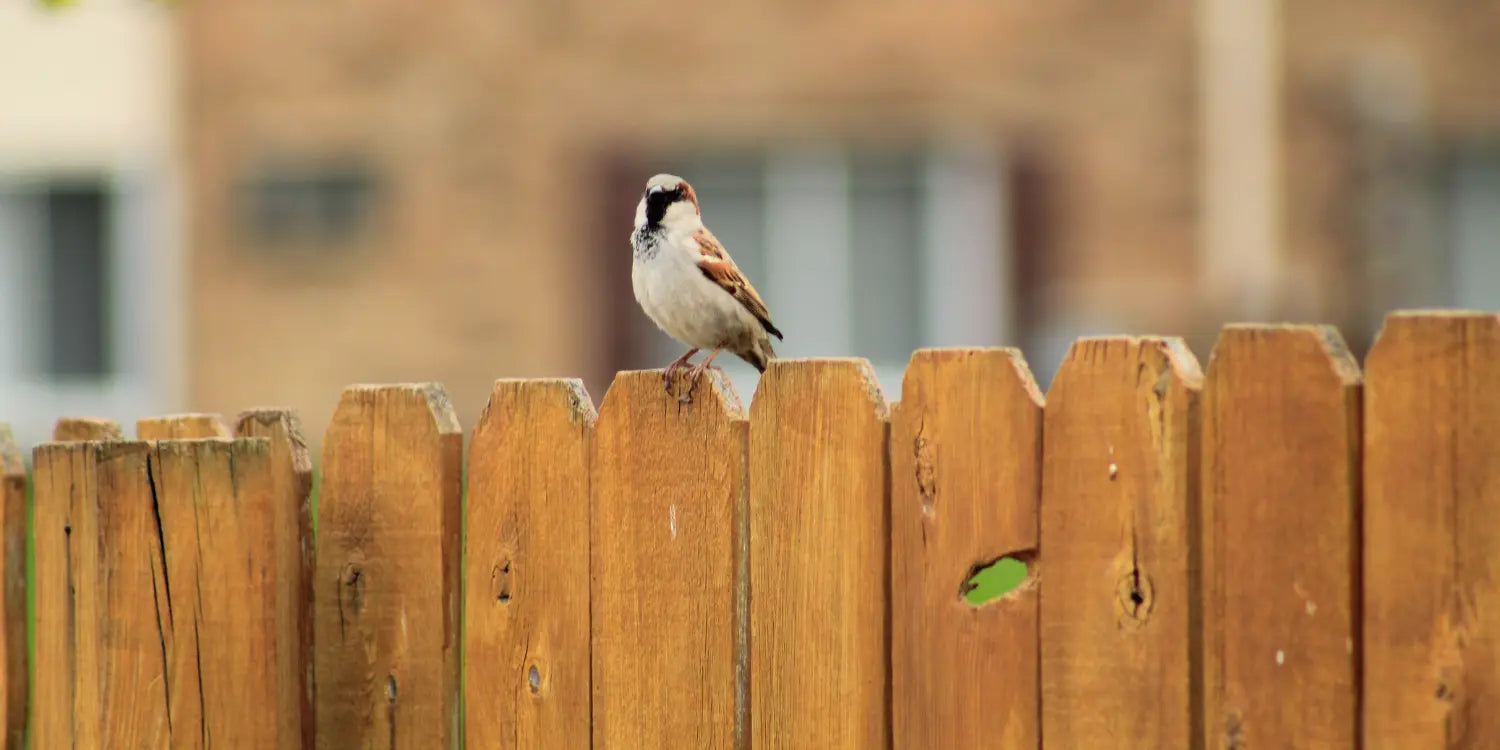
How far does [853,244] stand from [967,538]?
40.3 ft

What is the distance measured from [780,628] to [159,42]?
13.8 meters

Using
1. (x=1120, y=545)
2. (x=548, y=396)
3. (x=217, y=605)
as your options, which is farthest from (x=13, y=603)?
(x=1120, y=545)

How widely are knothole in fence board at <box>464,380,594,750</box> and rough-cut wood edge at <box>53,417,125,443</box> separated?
73 centimetres

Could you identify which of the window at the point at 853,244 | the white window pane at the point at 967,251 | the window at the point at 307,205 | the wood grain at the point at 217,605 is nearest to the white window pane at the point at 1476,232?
the white window pane at the point at 967,251

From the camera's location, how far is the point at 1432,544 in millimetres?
2352

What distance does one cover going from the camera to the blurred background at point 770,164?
14000 mm

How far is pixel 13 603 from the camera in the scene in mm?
3010

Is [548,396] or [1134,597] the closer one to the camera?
[1134,597]

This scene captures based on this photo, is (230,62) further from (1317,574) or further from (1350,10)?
(1317,574)

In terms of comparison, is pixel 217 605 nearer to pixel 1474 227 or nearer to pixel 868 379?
pixel 868 379

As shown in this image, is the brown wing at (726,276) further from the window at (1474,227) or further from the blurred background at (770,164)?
the window at (1474,227)

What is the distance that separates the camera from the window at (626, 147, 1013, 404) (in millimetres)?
14539

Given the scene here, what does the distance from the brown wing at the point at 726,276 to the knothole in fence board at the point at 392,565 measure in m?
1.16

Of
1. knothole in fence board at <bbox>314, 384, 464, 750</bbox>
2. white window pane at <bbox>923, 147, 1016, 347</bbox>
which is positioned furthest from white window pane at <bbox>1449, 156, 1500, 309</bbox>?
knothole in fence board at <bbox>314, 384, 464, 750</bbox>
